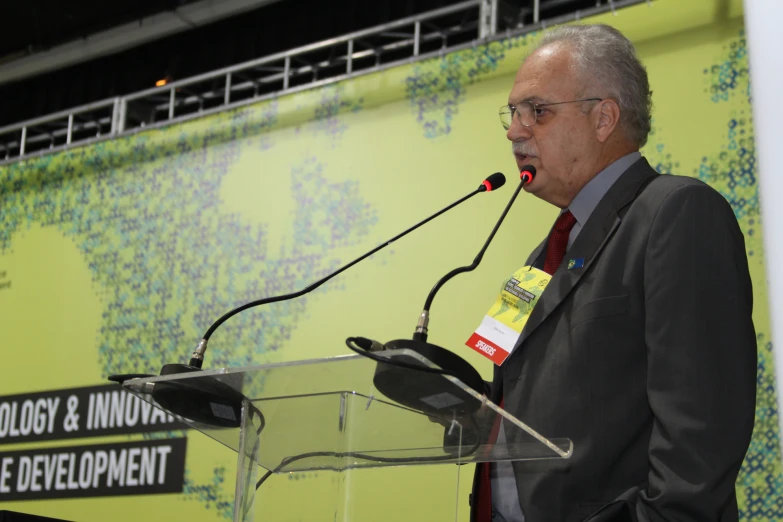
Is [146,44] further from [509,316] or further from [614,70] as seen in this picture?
[509,316]

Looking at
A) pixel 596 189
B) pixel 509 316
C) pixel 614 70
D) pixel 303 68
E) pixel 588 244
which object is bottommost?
pixel 509 316

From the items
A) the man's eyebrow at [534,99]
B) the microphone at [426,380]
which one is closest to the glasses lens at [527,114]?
the man's eyebrow at [534,99]

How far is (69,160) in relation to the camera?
187 inches

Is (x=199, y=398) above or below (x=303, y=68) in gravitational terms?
below

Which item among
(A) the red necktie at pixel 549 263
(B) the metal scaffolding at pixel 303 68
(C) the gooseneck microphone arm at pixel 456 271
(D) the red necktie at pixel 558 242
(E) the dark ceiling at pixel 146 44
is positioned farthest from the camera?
(E) the dark ceiling at pixel 146 44

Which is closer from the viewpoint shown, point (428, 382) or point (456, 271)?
point (428, 382)

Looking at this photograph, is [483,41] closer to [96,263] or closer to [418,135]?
[418,135]

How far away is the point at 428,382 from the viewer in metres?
1.34

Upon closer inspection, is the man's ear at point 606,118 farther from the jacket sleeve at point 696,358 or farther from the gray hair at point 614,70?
the jacket sleeve at point 696,358

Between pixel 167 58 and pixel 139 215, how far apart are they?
1.54m

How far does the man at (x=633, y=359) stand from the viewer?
1.38 metres

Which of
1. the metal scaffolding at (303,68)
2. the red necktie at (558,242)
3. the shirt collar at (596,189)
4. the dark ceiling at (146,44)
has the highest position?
the dark ceiling at (146,44)

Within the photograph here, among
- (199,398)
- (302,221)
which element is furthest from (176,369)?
(302,221)

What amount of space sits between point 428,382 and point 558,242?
619 millimetres
